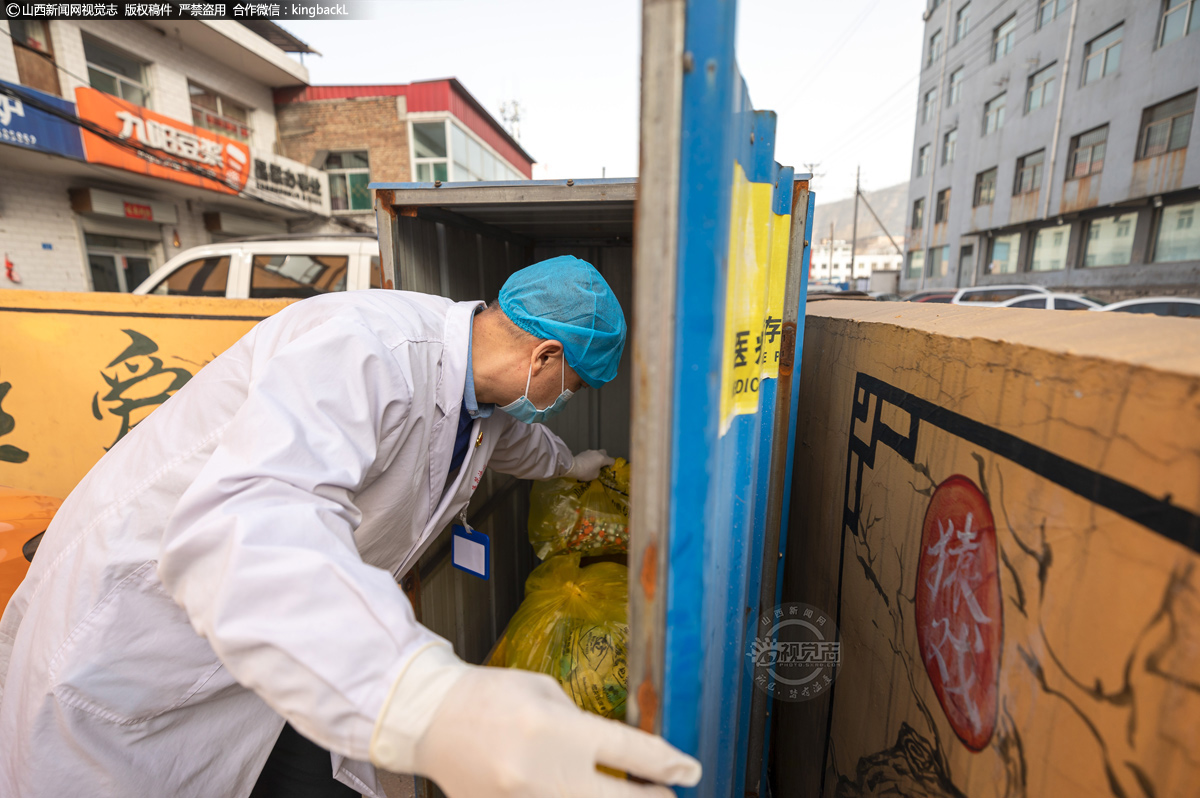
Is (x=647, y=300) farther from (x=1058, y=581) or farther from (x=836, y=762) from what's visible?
(x=836, y=762)

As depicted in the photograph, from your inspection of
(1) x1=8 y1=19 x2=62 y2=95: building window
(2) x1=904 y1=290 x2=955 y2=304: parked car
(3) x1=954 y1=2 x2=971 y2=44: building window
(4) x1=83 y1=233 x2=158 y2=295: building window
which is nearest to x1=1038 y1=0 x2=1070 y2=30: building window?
(3) x1=954 y1=2 x2=971 y2=44: building window

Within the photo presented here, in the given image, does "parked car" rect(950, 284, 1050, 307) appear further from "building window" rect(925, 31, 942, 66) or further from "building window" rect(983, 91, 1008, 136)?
"building window" rect(925, 31, 942, 66)

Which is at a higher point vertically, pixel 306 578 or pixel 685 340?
pixel 685 340

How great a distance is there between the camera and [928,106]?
2308 centimetres

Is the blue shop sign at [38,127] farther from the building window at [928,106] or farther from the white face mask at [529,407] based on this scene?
the building window at [928,106]

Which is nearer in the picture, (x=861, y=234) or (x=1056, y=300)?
(x=1056, y=300)

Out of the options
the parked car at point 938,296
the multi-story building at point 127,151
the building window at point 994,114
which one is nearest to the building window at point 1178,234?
the parked car at point 938,296

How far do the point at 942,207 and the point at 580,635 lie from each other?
83.8 feet

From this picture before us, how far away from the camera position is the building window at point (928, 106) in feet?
73.5

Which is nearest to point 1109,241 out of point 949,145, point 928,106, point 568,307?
point 949,145

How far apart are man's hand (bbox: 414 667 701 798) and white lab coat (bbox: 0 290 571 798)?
0.35 ft

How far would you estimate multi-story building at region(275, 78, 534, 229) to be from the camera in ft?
47.9

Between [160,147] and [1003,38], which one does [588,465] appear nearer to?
[160,147]

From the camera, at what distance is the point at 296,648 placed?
718 mm
